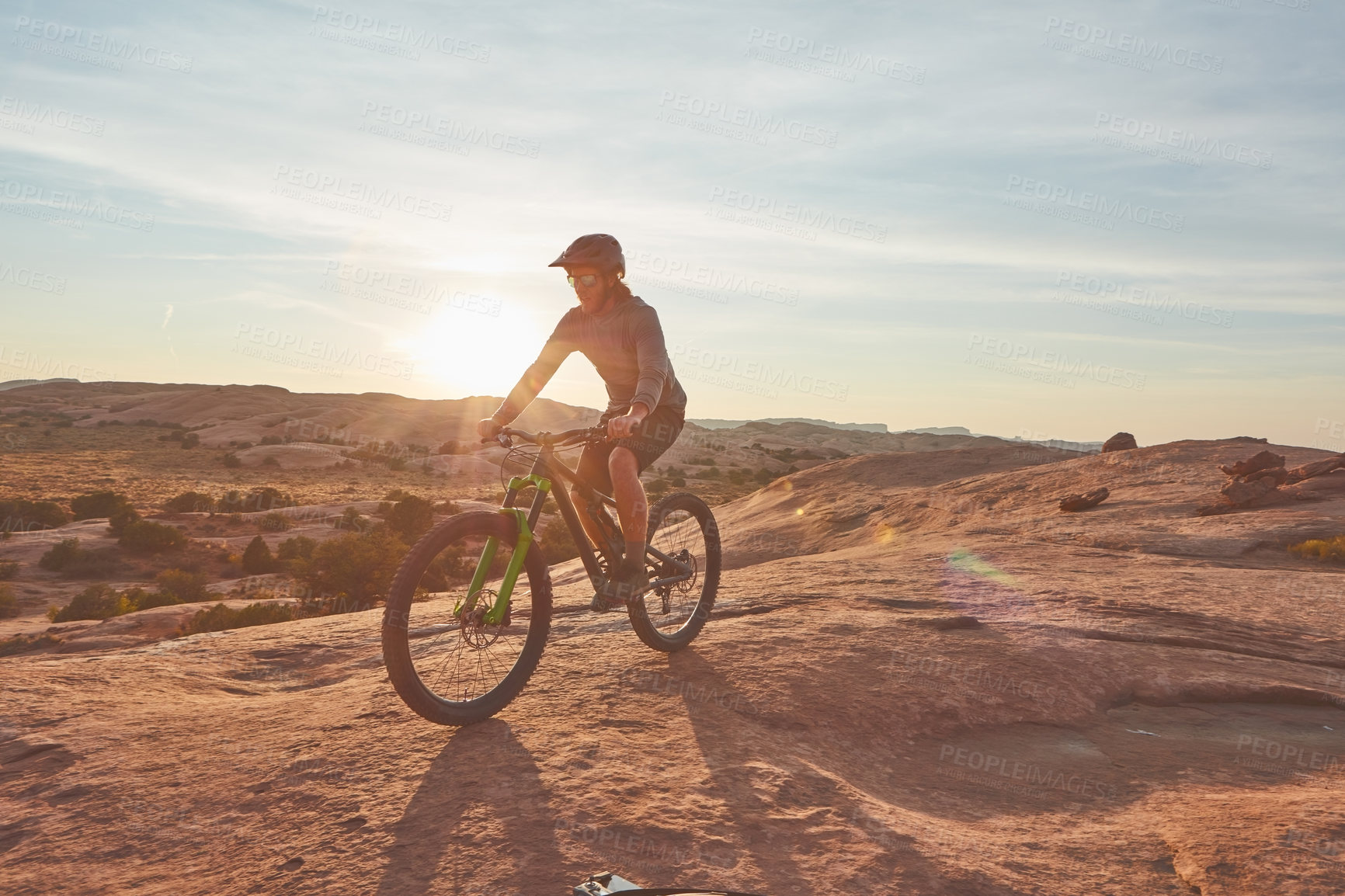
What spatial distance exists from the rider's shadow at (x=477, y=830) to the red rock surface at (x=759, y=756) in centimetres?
1

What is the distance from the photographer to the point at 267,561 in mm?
21500

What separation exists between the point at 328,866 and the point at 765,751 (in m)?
1.95

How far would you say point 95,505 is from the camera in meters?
28.3

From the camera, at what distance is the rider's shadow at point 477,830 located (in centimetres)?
263

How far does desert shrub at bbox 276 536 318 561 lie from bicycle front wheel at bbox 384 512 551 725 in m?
19.1

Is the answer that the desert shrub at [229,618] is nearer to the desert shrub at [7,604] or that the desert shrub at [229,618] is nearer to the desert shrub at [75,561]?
the desert shrub at [7,604]

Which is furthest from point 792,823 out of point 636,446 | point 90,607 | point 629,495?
point 90,607

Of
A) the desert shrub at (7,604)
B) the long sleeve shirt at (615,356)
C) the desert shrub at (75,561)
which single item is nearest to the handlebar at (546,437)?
the long sleeve shirt at (615,356)

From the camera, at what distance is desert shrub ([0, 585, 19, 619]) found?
16.1 meters

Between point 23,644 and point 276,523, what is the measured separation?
17241mm

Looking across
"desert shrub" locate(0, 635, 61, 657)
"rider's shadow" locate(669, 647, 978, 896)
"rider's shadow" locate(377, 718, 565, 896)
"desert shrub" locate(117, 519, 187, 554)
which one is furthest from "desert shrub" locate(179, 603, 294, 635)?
"desert shrub" locate(117, 519, 187, 554)

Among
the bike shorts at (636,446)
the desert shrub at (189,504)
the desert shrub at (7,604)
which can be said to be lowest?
the desert shrub at (7,604)

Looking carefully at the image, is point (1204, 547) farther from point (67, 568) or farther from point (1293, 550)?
point (67, 568)

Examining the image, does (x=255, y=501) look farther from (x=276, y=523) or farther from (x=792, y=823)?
(x=792, y=823)
